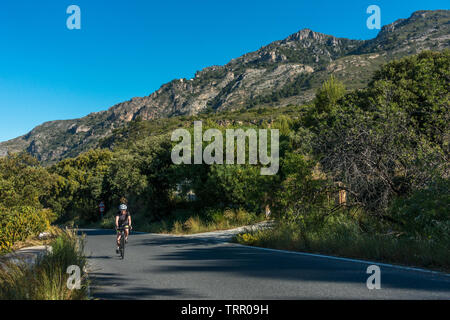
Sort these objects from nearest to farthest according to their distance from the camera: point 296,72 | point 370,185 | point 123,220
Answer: point 370,185 < point 123,220 < point 296,72

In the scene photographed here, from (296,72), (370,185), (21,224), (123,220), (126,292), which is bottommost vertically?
(21,224)

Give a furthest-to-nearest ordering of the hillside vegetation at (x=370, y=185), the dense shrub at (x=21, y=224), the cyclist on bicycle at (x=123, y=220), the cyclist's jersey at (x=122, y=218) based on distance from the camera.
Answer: the dense shrub at (x=21, y=224) → the cyclist's jersey at (x=122, y=218) → the cyclist on bicycle at (x=123, y=220) → the hillside vegetation at (x=370, y=185)

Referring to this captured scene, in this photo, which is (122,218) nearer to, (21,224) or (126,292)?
(126,292)

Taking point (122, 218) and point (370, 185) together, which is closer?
point (370, 185)

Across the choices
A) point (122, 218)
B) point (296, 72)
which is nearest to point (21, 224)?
point (122, 218)

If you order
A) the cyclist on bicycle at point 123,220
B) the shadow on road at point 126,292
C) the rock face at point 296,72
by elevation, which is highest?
the rock face at point 296,72

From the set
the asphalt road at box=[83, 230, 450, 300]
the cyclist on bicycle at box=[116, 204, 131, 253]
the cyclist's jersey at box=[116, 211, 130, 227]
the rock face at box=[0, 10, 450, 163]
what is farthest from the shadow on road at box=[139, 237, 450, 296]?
the rock face at box=[0, 10, 450, 163]

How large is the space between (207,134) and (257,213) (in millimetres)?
6907

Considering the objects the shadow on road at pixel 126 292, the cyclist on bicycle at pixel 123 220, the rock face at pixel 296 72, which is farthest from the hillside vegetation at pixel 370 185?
the rock face at pixel 296 72

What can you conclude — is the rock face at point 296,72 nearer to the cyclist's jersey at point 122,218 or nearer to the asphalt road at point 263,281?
the cyclist's jersey at point 122,218
